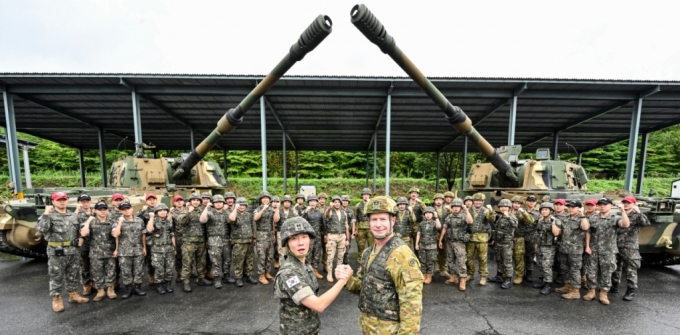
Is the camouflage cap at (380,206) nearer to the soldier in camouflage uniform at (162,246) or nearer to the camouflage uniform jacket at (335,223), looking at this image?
the camouflage uniform jacket at (335,223)

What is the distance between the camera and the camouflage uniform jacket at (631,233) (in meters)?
4.71

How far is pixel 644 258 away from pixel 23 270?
14.0 m

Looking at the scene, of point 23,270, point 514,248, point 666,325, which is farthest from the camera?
point 23,270

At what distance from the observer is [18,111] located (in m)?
12.9

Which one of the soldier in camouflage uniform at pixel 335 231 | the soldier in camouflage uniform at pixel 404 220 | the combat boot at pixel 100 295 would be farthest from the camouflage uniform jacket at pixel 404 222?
the combat boot at pixel 100 295

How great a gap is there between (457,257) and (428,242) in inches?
22.0

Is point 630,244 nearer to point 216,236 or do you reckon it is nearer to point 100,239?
point 216,236

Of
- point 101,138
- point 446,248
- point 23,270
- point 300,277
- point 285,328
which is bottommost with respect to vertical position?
point 23,270

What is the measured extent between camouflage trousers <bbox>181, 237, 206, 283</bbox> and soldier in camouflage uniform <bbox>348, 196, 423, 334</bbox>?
411 centimetres

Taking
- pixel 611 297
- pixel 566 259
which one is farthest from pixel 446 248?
pixel 611 297

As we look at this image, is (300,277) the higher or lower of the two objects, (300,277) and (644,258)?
the higher

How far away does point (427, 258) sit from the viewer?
18.4ft

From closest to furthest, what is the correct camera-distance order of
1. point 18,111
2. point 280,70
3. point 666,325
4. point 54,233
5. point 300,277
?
1. point 300,277
2. point 666,325
3. point 54,233
4. point 280,70
5. point 18,111

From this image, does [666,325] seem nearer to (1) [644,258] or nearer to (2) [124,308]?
(1) [644,258]
